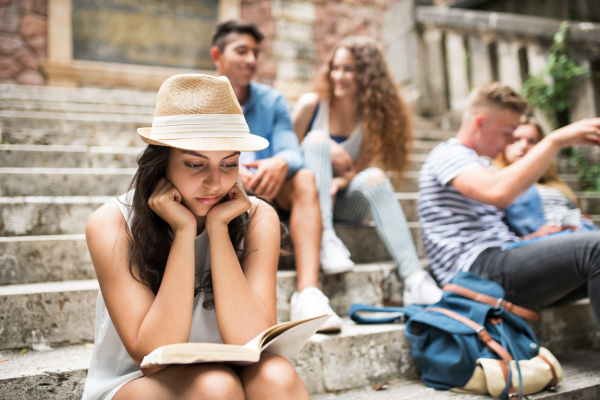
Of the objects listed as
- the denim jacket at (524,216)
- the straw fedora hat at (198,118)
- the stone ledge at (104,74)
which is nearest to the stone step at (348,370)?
the denim jacket at (524,216)

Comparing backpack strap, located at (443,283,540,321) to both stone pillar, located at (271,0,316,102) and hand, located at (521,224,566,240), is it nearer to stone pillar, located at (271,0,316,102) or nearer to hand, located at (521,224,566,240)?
hand, located at (521,224,566,240)

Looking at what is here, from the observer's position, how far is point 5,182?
80.7 inches

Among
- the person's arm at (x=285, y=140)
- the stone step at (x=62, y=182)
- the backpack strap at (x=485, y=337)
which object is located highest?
the person's arm at (x=285, y=140)

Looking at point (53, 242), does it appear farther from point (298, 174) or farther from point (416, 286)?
point (416, 286)

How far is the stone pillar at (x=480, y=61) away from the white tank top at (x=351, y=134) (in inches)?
84.3

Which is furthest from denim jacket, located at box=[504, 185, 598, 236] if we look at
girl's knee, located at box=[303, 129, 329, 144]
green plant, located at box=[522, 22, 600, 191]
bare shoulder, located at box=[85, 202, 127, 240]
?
bare shoulder, located at box=[85, 202, 127, 240]

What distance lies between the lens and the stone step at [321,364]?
1.26m

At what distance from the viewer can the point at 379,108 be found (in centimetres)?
241

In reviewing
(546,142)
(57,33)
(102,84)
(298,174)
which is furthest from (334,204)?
(57,33)

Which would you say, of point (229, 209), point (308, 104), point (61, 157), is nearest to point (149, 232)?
point (229, 209)

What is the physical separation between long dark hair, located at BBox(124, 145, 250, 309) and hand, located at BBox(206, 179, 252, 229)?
0.47 ft

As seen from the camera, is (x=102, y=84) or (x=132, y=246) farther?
(x=102, y=84)

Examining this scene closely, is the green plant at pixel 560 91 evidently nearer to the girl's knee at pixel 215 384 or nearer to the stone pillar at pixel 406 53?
the stone pillar at pixel 406 53

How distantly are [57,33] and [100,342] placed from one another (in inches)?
196
